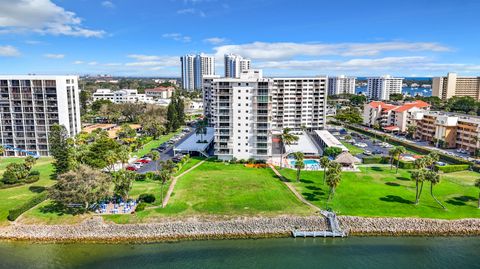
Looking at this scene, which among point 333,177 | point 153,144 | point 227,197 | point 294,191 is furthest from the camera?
point 153,144

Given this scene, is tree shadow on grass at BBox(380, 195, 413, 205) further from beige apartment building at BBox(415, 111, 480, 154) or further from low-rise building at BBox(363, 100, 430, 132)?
low-rise building at BBox(363, 100, 430, 132)

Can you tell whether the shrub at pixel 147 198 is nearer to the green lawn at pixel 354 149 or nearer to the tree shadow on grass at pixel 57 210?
the tree shadow on grass at pixel 57 210

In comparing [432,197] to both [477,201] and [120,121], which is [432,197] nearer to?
[477,201]

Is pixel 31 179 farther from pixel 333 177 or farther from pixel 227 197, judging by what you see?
pixel 333 177

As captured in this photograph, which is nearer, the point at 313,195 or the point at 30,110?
the point at 313,195

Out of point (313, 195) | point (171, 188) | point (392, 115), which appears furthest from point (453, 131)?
point (171, 188)

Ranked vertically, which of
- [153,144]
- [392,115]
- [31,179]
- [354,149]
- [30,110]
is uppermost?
[30,110]

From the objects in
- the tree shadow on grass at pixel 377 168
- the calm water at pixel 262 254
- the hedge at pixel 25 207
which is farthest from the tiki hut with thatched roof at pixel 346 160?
the hedge at pixel 25 207
